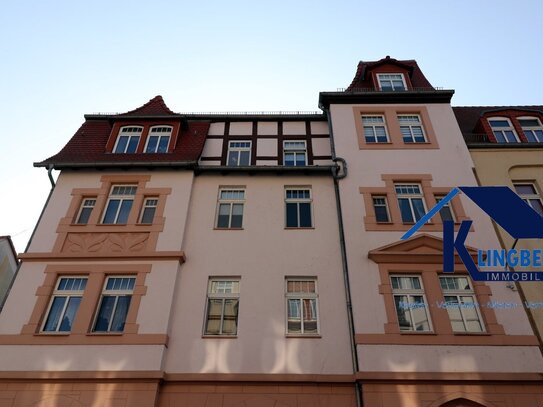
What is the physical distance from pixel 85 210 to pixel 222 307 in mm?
6299

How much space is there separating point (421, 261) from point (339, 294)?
8.94 feet

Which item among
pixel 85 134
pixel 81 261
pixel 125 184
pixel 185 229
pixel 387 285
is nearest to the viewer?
pixel 387 285

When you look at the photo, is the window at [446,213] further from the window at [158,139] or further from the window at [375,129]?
the window at [158,139]

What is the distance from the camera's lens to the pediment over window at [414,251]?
39.7 ft

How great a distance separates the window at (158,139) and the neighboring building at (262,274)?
0.29ft

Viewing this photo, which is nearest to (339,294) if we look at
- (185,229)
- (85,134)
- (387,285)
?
(387,285)

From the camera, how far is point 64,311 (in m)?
11.8

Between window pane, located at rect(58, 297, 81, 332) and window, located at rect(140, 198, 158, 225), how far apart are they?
10.7 ft

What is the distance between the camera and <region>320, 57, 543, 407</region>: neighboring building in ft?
33.1

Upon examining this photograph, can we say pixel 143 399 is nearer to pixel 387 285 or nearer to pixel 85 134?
pixel 387 285

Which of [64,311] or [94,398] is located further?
[64,311]

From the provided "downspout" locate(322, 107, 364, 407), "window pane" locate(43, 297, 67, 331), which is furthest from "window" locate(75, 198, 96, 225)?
"downspout" locate(322, 107, 364, 407)

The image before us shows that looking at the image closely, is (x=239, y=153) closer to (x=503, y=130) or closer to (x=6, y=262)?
(x=503, y=130)

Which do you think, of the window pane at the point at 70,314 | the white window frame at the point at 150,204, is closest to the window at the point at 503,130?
the white window frame at the point at 150,204
